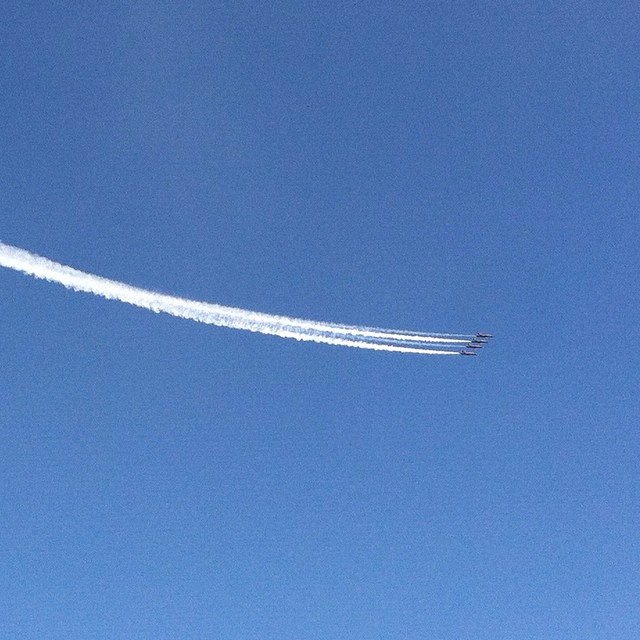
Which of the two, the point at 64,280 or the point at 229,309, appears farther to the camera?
the point at 229,309

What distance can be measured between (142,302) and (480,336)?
4626cm

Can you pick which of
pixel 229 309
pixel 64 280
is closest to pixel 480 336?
pixel 229 309

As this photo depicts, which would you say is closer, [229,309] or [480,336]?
[229,309]

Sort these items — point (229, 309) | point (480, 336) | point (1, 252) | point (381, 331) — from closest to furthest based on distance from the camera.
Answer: point (1, 252)
point (229, 309)
point (381, 331)
point (480, 336)

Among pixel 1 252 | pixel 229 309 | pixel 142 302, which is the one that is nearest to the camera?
pixel 1 252

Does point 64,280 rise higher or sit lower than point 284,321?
lower

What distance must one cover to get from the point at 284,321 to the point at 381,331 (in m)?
10.6

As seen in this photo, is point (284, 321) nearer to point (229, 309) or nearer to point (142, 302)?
point (229, 309)

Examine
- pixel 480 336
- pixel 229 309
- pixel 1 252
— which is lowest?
pixel 1 252

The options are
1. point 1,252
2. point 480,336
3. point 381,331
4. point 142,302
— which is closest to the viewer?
point 1,252

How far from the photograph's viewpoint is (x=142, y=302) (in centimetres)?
7219

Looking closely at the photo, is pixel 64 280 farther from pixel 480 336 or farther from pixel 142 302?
pixel 480 336

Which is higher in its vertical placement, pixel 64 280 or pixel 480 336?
pixel 480 336

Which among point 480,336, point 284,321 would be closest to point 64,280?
point 284,321
